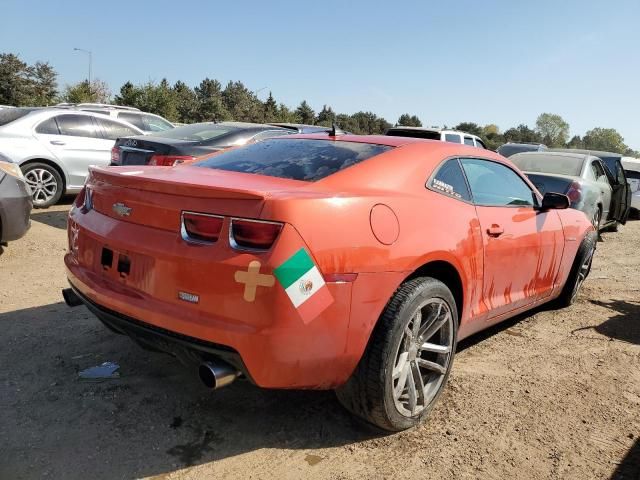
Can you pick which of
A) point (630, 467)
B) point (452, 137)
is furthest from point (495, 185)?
point (452, 137)

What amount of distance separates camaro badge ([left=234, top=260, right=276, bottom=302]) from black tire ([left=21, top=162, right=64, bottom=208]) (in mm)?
7046

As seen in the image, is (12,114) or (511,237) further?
(12,114)

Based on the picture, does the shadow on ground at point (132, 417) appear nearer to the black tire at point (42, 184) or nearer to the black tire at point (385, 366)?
the black tire at point (385, 366)

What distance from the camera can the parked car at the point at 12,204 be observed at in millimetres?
5242

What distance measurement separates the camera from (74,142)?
27.9ft

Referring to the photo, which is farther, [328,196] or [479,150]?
[479,150]

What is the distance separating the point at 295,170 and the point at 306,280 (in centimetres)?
84

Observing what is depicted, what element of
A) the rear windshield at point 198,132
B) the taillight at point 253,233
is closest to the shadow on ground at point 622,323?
the taillight at point 253,233

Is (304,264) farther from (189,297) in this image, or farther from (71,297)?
(71,297)

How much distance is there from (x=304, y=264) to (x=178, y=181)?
2.46 feet

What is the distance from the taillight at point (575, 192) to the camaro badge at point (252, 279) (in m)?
6.65

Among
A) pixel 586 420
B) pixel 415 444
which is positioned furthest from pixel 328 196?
pixel 586 420

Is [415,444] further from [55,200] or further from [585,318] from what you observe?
[55,200]

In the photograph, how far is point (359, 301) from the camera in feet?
7.97
